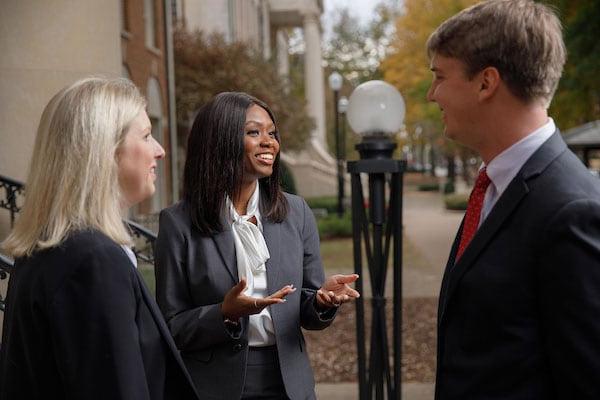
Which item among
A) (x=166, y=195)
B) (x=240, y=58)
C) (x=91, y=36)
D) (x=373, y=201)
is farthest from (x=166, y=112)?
(x=373, y=201)

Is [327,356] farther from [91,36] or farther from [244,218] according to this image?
[244,218]

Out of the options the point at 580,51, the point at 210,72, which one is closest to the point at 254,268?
the point at 580,51

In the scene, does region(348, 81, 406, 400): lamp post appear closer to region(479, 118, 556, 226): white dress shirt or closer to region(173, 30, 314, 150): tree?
region(479, 118, 556, 226): white dress shirt

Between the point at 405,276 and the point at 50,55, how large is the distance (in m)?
7.95

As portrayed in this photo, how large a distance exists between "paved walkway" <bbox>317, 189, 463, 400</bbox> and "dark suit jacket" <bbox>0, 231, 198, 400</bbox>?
15.4 feet

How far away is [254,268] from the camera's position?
9.25 feet

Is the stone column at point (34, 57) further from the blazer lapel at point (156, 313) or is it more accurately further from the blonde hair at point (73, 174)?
the blazer lapel at point (156, 313)

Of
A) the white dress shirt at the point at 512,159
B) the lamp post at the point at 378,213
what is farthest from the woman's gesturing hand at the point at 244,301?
the lamp post at the point at 378,213

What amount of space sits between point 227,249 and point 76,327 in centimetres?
107

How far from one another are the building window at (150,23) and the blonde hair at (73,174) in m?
15.2

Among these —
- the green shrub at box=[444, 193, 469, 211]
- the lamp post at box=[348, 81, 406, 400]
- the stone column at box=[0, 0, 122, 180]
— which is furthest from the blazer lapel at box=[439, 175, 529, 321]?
the green shrub at box=[444, 193, 469, 211]

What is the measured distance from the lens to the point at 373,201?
474 cm

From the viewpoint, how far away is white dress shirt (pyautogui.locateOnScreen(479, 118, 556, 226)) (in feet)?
6.06

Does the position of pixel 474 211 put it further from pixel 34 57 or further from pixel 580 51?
pixel 580 51
